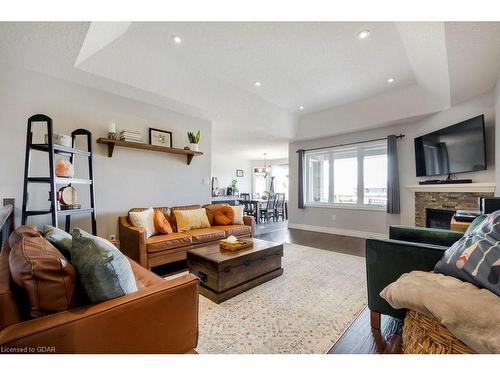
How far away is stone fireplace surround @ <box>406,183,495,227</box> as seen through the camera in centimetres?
322

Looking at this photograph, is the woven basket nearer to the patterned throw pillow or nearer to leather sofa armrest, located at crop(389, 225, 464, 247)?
the patterned throw pillow

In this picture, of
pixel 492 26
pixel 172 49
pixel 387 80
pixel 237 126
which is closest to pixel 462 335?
pixel 492 26

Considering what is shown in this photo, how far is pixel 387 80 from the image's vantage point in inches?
150

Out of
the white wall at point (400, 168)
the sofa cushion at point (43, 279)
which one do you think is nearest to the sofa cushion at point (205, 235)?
the sofa cushion at point (43, 279)

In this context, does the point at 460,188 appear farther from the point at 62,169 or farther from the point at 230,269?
the point at 62,169

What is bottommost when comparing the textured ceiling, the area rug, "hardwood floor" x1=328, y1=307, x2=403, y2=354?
"hardwood floor" x1=328, y1=307, x2=403, y2=354

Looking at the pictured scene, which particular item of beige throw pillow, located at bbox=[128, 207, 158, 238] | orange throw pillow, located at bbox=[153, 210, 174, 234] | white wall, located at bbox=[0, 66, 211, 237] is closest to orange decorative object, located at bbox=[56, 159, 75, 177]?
white wall, located at bbox=[0, 66, 211, 237]

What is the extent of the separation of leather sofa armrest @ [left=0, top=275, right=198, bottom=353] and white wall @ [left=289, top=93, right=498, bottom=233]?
4.32 metres

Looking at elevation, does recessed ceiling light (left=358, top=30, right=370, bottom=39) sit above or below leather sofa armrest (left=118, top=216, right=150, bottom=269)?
above

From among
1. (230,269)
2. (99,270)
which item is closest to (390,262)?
(230,269)

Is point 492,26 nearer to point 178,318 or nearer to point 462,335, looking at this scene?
point 462,335

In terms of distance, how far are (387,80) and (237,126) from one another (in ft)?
8.91

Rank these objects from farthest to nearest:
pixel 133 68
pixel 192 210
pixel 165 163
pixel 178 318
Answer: pixel 165 163 → pixel 192 210 → pixel 133 68 → pixel 178 318
